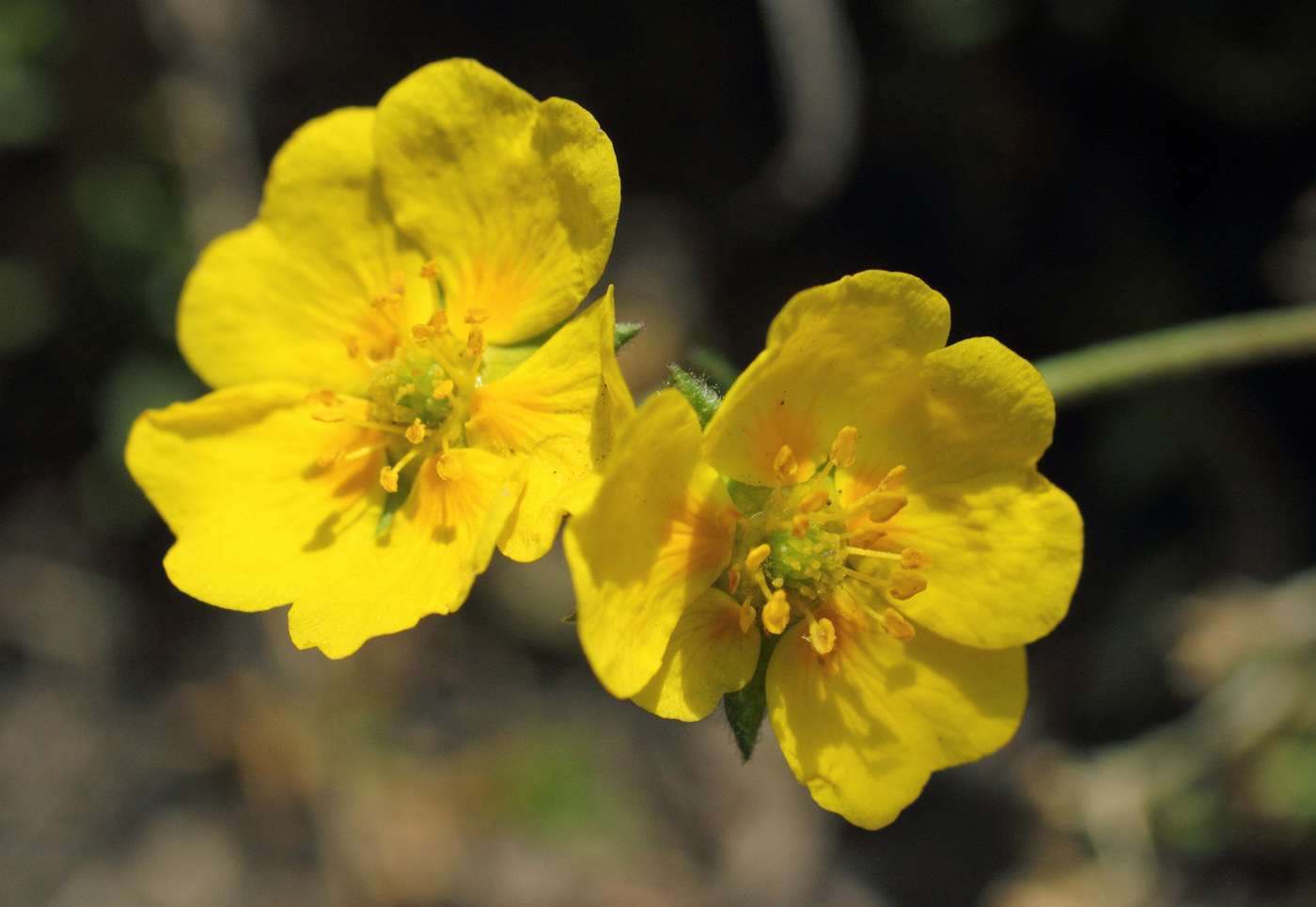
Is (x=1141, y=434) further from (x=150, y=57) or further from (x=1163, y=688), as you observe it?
(x=150, y=57)

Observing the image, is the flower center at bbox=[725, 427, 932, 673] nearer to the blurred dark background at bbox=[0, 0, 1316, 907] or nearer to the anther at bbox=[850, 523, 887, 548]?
the anther at bbox=[850, 523, 887, 548]

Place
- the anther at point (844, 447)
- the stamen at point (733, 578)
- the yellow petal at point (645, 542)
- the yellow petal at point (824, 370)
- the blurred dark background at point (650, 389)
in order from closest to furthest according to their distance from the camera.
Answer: the yellow petal at point (645, 542)
the yellow petal at point (824, 370)
the anther at point (844, 447)
the stamen at point (733, 578)
the blurred dark background at point (650, 389)

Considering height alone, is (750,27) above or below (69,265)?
above

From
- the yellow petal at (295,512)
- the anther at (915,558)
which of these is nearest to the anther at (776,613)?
the anther at (915,558)

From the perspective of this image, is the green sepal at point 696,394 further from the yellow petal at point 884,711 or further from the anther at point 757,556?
the yellow petal at point 884,711

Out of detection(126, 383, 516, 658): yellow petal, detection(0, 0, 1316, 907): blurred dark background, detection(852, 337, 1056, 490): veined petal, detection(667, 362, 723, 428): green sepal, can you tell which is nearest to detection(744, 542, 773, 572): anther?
detection(667, 362, 723, 428): green sepal

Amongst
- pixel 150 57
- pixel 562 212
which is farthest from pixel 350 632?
pixel 150 57

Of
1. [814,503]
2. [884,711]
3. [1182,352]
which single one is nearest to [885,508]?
[814,503]
